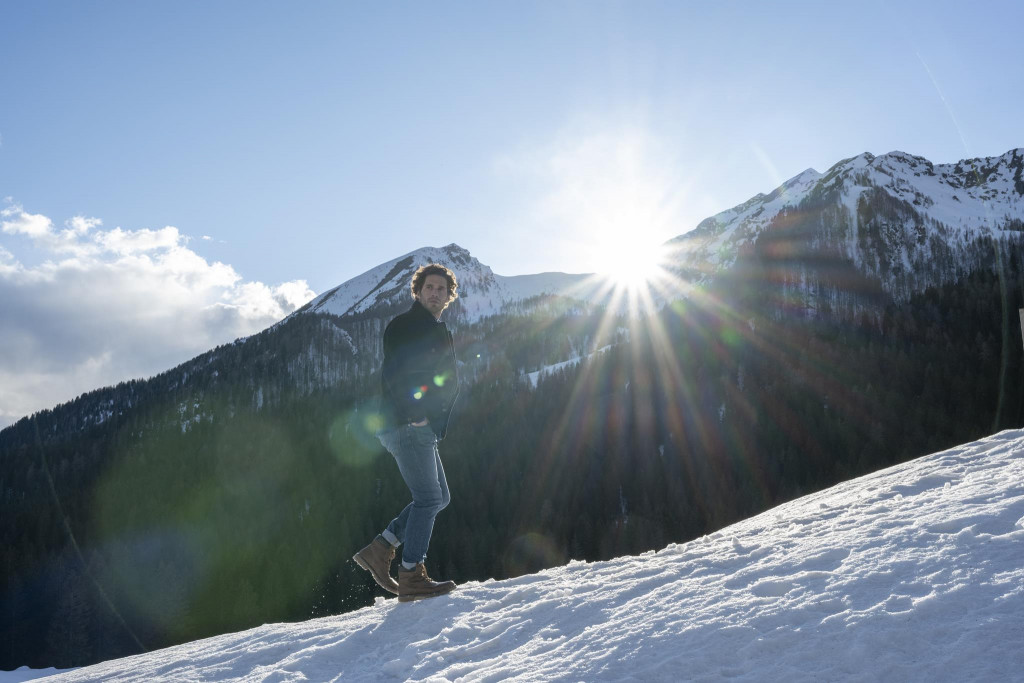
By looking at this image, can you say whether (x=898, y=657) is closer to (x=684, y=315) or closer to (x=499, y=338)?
(x=684, y=315)

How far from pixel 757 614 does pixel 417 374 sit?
2890 millimetres

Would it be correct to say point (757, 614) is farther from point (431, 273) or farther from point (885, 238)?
point (885, 238)

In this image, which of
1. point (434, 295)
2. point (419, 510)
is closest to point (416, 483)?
point (419, 510)

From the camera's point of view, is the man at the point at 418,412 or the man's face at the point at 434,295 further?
the man's face at the point at 434,295

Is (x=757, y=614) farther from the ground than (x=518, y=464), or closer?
farther from the ground

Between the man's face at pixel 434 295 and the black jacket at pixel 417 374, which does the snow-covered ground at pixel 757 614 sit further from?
the man's face at pixel 434 295

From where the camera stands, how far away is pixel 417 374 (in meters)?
4.95

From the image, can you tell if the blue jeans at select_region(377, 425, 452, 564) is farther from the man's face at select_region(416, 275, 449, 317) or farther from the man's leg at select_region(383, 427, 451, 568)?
the man's face at select_region(416, 275, 449, 317)

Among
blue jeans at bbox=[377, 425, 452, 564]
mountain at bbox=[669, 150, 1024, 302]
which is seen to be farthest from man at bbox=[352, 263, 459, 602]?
mountain at bbox=[669, 150, 1024, 302]

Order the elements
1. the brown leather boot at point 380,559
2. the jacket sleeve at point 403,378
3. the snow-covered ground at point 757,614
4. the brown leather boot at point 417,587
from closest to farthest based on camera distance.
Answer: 1. the snow-covered ground at point 757,614
2. the jacket sleeve at point 403,378
3. the brown leather boot at point 417,587
4. the brown leather boot at point 380,559

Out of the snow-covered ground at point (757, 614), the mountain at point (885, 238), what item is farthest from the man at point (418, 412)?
the mountain at point (885, 238)

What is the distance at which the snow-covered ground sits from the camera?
2.47m

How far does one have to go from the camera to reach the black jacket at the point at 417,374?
16.1 ft

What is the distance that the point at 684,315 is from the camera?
328 feet
